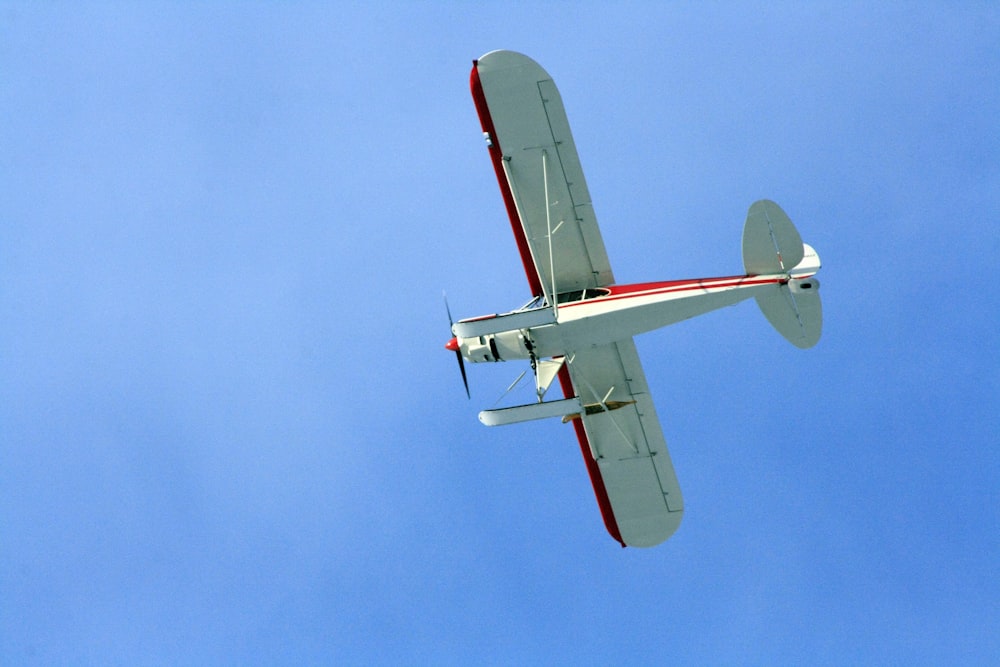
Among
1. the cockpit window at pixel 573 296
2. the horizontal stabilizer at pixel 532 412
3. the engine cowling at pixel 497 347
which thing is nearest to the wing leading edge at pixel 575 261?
the cockpit window at pixel 573 296

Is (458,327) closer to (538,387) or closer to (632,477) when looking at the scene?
(538,387)

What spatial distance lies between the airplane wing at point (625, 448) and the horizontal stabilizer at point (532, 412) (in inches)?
54.3

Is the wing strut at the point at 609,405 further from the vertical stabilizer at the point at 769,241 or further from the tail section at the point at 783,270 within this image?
the vertical stabilizer at the point at 769,241

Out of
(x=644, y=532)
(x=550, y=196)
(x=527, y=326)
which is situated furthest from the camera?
(x=644, y=532)

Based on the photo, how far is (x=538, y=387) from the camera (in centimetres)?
1580

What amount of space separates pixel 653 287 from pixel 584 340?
4.63 feet

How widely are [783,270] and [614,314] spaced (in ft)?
8.89

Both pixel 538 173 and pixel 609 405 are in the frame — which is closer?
pixel 538 173

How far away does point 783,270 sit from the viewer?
14.8 m

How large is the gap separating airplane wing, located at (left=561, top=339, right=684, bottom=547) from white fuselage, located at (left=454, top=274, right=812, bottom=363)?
2.65ft

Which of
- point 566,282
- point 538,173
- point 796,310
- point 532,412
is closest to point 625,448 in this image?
point 532,412

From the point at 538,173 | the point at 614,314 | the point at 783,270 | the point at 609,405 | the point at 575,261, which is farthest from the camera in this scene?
the point at 609,405

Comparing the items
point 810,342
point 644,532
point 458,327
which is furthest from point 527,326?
point 644,532

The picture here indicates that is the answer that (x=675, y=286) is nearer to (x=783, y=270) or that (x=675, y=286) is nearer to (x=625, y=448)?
(x=783, y=270)
